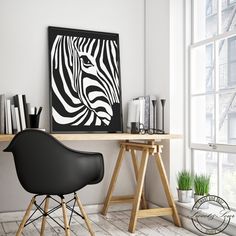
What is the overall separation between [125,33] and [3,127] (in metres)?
1.61

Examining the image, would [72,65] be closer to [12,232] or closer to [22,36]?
[22,36]

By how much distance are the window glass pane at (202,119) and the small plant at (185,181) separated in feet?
1.19

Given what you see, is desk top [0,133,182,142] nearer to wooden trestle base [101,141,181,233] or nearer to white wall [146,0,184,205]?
wooden trestle base [101,141,181,233]

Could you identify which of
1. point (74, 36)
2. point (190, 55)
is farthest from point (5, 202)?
point (190, 55)

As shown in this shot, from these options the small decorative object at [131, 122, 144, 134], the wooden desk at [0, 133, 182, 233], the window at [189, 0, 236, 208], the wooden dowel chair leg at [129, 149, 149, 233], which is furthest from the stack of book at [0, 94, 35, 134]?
the window at [189, 0, 236, 208]

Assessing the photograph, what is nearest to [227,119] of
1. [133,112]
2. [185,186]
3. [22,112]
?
[185,186]

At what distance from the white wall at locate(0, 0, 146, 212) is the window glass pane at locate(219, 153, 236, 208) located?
1.10 metres

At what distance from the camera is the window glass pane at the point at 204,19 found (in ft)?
11.1

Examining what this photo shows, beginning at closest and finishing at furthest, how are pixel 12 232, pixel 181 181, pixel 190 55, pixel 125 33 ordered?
pixel 12 232
pixel 181 181
pixel 190 55
pixel 125 33

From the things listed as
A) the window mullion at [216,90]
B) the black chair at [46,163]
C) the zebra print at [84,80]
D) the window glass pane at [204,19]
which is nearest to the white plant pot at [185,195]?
the window mullion at [216,90]

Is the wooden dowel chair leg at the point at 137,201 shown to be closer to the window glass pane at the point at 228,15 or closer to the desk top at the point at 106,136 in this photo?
the desk top at the point at 106,136

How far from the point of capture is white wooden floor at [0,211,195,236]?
312 centimetres

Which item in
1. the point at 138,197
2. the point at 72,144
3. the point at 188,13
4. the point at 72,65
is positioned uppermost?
the point at 188,13

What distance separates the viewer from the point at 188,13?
365 cm
